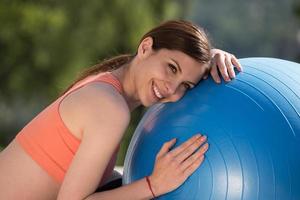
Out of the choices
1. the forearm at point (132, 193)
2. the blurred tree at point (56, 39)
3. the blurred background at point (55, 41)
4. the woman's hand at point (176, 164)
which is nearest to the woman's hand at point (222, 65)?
the woman's hand at point (176, 164)

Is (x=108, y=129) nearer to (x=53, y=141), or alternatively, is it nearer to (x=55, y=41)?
(x=53, y=141)

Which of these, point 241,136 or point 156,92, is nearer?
point 241,136

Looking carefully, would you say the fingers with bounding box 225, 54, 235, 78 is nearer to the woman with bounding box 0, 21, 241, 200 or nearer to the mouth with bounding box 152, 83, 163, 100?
the woman with bounding box 0, 21, 241, 200

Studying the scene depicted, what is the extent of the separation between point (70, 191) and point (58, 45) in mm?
5721

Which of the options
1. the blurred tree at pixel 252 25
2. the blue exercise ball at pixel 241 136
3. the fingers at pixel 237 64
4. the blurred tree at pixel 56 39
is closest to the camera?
the blue exercise ball at pixel 241 136

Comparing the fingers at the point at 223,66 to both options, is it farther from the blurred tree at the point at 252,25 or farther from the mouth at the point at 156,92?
the blurred tree at the point at 252,25

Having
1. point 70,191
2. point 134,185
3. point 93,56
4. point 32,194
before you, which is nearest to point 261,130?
point 134,185

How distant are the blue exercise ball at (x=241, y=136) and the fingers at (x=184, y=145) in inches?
1.3

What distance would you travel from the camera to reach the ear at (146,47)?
3709 millimetres

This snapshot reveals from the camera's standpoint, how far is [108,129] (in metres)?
3.44

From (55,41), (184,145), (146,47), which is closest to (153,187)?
(184,145)

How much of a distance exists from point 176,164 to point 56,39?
5.76 metres

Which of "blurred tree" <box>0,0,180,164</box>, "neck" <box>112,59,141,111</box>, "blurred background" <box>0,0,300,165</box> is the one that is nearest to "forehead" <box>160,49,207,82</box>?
"neck" <box>112,59,141,111</box>

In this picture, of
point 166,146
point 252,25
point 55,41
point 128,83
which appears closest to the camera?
point 166,146
